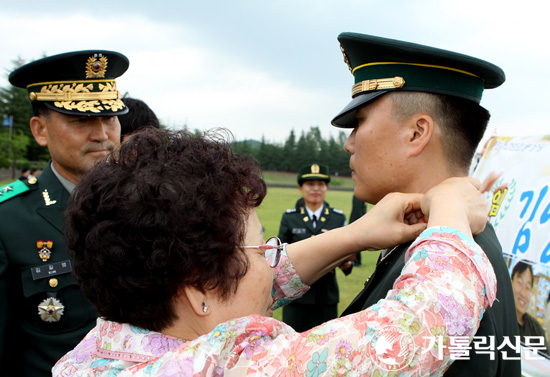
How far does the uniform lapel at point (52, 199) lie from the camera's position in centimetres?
249

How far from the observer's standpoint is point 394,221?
1.79 m

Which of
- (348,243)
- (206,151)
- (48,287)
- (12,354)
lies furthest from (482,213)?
(12,354)

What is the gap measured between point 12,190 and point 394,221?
2176 millimetres

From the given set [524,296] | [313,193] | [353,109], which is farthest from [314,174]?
[353,109]

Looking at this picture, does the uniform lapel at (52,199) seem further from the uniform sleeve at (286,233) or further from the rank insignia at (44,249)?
the uniform sleeve at (286,233)

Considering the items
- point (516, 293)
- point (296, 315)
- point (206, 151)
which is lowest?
point (296, 315)

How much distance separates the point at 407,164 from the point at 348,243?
1.45 feet

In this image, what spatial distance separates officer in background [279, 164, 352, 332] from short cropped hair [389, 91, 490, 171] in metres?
4.23

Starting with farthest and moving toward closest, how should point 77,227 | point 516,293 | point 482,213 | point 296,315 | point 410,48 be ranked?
point 296,315, point 516,293, point 410,48, point 482,213, point 77,227

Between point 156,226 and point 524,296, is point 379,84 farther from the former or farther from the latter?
point 524,296

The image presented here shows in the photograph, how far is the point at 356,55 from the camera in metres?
2.02

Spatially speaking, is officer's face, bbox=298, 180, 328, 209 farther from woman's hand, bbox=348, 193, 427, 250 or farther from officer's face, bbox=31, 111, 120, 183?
woman's hand, bbox=348, 193, 427, 250

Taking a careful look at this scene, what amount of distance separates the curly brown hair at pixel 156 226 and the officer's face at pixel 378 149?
735 millimetres

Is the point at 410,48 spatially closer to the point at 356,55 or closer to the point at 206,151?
the point at 356,55
